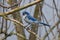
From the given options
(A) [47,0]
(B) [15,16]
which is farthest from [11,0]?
(A) [47,0]

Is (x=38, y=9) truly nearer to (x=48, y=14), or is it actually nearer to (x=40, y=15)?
(x=40, y=15)

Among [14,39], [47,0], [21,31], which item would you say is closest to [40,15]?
[21,31]

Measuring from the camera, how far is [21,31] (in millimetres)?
1703

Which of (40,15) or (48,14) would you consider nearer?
(40,15)

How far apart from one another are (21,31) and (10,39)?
913 mm

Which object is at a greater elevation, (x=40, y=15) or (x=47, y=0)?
(x=47, y=0)

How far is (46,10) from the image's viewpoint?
246 cm

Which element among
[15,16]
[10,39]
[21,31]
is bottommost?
[10,39]

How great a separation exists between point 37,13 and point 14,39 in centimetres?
93

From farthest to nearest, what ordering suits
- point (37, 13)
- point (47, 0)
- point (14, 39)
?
point (14, 39) < point (47, 0) < point (37, 13)

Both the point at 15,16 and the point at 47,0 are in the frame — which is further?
the point at 47,0

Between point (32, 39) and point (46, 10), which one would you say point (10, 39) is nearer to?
point (46, 10)

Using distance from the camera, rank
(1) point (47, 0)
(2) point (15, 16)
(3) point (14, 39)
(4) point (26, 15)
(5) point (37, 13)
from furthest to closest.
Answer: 1. (3) point (14, 39)
2. (1) point (47, 0)
3. (5) point (37, 13)
4. (2) point (15, 16)
5. (4) point (26, 15)

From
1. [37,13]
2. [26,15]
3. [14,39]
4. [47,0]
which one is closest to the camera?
[26,15]
